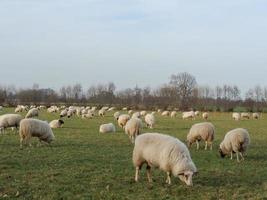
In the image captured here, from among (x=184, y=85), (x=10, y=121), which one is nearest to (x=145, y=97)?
(x=184, y=85)

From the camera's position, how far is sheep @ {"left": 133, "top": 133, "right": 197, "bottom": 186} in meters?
11.2

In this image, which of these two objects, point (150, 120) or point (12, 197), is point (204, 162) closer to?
point (12, 197)

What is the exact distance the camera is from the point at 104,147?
862 inches

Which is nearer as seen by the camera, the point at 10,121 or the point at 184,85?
the point at 10,121

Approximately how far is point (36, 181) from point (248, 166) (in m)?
7.99

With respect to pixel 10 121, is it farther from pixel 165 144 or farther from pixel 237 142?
pixel 165 144

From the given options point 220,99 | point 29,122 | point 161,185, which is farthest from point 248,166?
point 220,99

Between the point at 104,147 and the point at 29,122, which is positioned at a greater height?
the point at 29,122

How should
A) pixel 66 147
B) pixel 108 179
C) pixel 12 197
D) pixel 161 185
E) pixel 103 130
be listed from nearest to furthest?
pixel 12 197, pixel 161 185, pixel 108 179, pixel 66 147, pixel 103 130

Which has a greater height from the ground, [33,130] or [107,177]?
[33,130]

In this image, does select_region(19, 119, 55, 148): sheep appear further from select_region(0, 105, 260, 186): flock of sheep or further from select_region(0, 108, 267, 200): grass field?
select_region(0, 108, 267, 200): grass field

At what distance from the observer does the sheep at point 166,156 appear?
11.2m

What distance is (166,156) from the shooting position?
11.4 metres

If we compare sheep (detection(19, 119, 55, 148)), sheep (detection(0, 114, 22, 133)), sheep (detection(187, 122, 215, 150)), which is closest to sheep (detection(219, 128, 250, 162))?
sheep (detection(187, 122, 215, 150))
